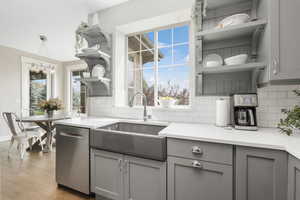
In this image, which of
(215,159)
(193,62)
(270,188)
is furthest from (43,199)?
(193,62)

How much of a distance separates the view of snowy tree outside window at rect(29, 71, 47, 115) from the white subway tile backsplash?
12.3ft

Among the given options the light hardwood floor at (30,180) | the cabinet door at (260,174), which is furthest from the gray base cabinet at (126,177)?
the cabinet door at (260,174)

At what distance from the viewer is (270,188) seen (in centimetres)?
91

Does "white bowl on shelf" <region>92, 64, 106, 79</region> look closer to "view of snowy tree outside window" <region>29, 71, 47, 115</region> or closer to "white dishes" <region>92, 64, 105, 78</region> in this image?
"white dishes" <region>92, 64, 105, 78</region>

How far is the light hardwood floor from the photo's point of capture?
5.58 feet

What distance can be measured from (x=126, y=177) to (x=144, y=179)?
0.20 m

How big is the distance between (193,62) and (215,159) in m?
1.16

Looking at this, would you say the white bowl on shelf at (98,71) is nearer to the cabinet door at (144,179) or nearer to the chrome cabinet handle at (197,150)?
the cabinet door at (144,179)

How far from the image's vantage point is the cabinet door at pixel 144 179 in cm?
121

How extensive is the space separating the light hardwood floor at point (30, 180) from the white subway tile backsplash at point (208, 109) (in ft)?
3.81

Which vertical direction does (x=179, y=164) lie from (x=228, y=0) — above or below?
below

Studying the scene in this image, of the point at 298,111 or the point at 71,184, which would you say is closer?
the point at 298,111

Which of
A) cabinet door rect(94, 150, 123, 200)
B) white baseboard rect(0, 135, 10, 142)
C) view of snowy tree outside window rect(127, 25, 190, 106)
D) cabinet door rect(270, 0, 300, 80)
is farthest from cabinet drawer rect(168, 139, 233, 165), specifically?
white baseboard rect(0, 135, 10, 142)

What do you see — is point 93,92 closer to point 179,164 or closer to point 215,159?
point 179,164
